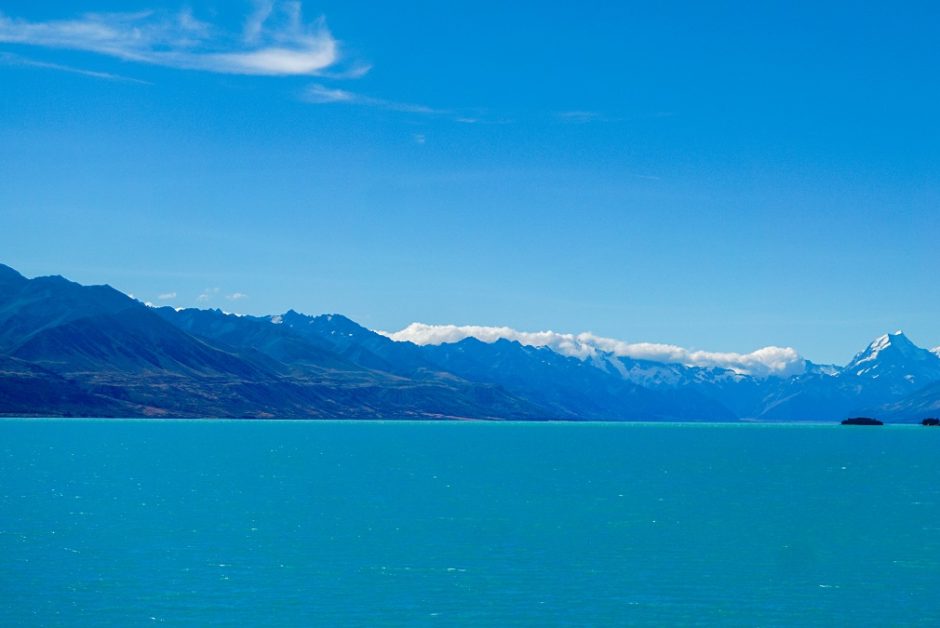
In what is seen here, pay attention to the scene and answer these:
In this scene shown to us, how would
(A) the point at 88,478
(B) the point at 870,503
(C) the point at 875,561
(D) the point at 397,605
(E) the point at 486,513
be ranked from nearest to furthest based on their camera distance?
(D) the point at 397,605
(C) the point at 875,561
(E) the point at 486,513
(B) the point at 870,503
(A) the point at 88,478

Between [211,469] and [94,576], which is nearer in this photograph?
[94,576]

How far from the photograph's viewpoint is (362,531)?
284 ft

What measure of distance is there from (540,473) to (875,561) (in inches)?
3688

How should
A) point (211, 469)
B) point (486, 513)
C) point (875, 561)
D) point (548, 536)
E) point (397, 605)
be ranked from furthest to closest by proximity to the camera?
point (211, 469), point (486, 513), point (548, 536), point (875, 561), point (397, 605)

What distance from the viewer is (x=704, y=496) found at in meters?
126

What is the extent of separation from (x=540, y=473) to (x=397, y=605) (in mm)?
110844

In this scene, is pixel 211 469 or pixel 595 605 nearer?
pixel 595 605

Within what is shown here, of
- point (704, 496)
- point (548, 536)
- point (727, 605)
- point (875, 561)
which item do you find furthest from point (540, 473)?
point (727, 605)

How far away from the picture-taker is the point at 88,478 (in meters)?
139

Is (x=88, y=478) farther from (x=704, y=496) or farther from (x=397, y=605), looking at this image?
(x=397, y=605)

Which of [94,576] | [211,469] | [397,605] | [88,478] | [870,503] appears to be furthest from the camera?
[211,469]

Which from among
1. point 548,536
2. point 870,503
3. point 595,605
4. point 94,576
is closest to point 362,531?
point 548,536

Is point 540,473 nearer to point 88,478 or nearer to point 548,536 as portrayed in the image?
point 88,478

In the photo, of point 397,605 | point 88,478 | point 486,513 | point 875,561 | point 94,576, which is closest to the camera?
point 397,605
